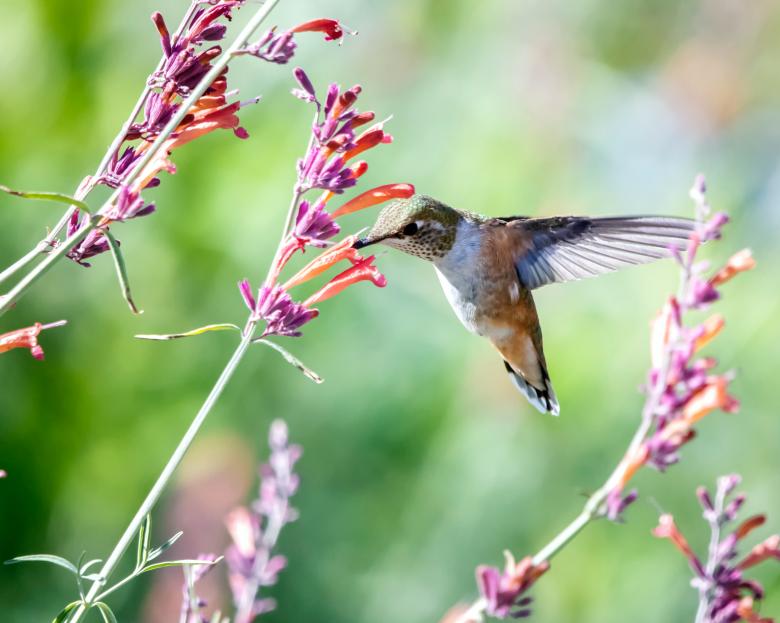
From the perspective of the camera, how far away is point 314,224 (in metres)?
1.94

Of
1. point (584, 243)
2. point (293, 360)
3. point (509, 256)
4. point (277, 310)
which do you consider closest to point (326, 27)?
point (277, 310)

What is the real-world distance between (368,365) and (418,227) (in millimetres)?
3394

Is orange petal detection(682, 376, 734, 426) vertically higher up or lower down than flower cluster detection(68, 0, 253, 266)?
lower down

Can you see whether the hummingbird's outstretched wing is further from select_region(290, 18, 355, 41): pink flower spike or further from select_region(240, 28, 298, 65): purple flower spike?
select_region(240, 28, 298, 65): purple flower spike

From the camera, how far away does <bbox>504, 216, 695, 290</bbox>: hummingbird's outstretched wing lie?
278 centimetres

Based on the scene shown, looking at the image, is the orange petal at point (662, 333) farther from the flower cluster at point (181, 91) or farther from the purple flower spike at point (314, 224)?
the flower cluster at point (181, 91)

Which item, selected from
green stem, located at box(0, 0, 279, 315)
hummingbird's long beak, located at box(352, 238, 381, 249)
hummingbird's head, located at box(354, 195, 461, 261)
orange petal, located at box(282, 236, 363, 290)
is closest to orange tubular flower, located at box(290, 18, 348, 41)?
green stem, located at box(0, 0, 279, 315)

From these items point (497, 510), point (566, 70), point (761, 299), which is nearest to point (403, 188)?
point (497, 510)

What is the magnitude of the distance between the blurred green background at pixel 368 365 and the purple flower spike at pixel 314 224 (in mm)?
3314

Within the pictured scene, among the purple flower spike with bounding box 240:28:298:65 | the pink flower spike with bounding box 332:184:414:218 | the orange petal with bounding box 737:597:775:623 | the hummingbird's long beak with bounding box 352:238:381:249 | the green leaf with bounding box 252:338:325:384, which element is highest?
the purple flower spike with bounding box 240:28:298:65

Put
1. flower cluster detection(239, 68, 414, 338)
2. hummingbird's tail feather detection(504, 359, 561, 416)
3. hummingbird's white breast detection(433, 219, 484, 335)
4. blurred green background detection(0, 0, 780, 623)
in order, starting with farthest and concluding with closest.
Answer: blurred green background detection(0, 0, 780, 623) < hummingbird's tail feather detection(504, 359, 561, 416) < hummingbird's white breast detection(433, 219, 484, 335) < flower cluster detection(239, 68, 414, 338)

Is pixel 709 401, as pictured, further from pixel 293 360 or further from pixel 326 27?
pixel 326 27

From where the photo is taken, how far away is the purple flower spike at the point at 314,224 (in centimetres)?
192

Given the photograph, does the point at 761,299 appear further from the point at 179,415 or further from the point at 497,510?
the point at 179,415
